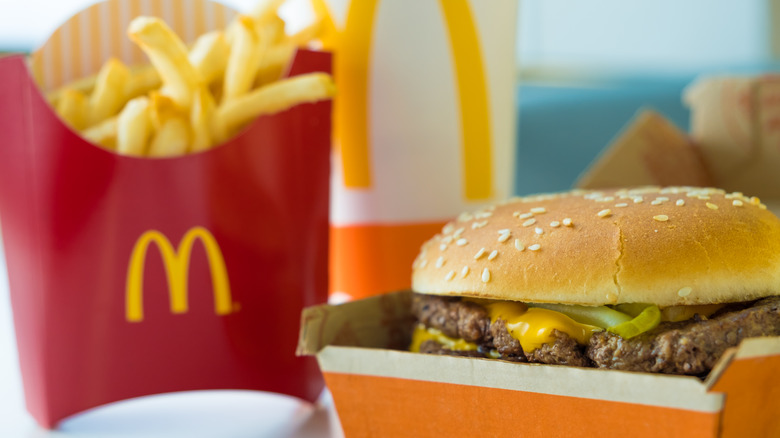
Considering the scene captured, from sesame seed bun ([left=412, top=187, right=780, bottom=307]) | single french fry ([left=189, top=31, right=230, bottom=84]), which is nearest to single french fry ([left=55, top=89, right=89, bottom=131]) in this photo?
single french fry ([left=189, top=31, right=230, bottom=84])

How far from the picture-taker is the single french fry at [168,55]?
3.98ft

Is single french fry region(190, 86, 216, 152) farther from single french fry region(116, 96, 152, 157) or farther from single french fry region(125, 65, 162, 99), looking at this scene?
single french fry region(125, 65, 162, 99)

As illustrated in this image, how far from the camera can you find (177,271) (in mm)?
1290

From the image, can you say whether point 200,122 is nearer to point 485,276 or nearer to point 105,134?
point 105,134

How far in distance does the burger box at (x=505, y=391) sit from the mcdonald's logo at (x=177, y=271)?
0.78 feet

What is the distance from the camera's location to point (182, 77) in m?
1.30

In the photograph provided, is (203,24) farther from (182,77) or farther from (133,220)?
(133,220)

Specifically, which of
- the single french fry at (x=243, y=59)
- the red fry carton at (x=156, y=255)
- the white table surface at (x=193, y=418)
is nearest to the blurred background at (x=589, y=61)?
the white table surface at (x=193, y=418)

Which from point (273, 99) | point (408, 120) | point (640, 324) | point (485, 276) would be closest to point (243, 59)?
point (273, 99)

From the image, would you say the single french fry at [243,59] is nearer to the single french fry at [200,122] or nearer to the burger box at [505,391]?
the single french fry at [200,122]

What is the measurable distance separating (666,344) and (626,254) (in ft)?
0.42

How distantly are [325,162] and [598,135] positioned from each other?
1739 mm

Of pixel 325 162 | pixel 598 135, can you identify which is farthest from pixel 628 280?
pixel 598 135

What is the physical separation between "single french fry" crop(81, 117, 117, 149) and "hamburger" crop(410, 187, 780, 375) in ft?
2.10
